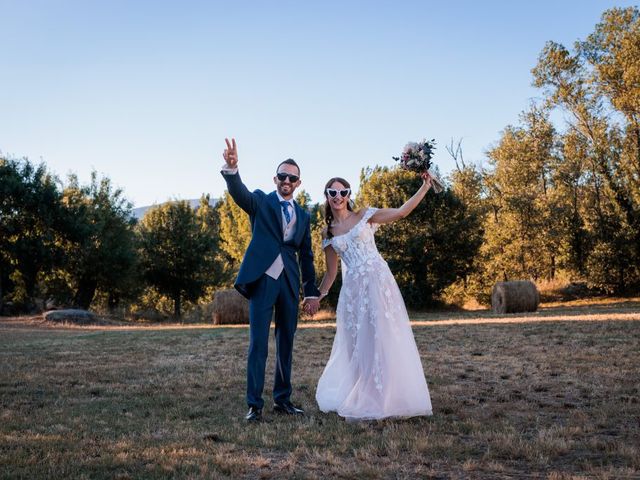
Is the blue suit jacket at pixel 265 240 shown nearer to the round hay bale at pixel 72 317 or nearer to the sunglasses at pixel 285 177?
the sunglasses at pixel 285 177

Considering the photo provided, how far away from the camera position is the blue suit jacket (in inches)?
226

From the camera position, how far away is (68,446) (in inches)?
179

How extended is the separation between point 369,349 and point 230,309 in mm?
17775

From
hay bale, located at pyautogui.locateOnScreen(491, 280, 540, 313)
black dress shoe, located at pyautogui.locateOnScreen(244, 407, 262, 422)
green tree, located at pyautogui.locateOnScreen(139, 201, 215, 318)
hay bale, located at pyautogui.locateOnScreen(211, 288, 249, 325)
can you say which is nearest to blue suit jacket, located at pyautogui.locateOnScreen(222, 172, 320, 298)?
black dress shoe, located at pyautogui.locateOnScreen(244, 407, 262, 422)

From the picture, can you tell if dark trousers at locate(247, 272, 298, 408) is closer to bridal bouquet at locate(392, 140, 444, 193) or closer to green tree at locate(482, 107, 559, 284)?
bridal bouquet at locate(392, 140, 444, 193)

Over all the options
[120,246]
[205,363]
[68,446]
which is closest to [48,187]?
[120,246]

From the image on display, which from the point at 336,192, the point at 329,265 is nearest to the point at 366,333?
Answer: the point at 329,265

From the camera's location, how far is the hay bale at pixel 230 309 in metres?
23.2

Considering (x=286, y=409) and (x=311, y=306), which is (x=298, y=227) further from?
(x=286, y=409)

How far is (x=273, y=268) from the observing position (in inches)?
230

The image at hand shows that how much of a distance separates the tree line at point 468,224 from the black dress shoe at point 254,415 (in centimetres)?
2487

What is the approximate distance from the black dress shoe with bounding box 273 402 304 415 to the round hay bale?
66.5 ft

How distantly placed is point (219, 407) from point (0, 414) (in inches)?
82.2

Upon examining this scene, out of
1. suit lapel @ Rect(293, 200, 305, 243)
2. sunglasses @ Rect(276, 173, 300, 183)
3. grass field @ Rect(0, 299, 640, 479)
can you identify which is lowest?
grass field @ Rect(0, 299, 640, 479)
